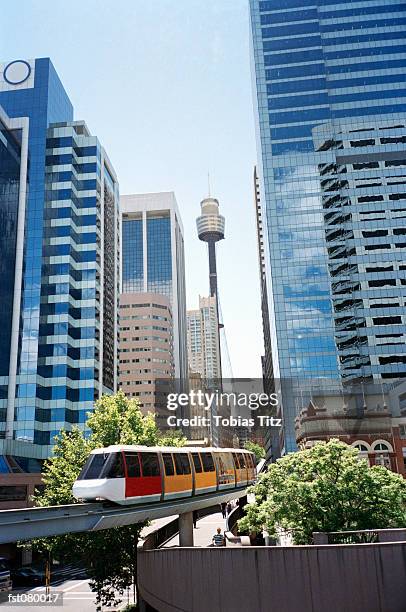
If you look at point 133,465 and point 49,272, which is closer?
point 133,465

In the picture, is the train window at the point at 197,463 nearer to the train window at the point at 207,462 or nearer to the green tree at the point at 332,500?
the train window at the point at 207,462

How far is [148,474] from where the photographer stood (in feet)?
79.7

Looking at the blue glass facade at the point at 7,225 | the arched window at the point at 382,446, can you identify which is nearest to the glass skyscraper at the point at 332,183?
the arched window at the point at 382,446

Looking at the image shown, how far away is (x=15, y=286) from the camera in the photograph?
8338 cm

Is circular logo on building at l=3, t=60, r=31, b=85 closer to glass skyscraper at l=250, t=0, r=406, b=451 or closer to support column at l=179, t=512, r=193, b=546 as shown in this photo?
glass skyscraper at l=250, t=0, r=406, b=451

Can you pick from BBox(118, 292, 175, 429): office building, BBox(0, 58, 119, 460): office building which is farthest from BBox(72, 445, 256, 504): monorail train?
BBox(118, 292, 175, 429): office building

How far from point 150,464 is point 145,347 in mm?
126328

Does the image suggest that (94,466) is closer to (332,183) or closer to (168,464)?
(168,464)

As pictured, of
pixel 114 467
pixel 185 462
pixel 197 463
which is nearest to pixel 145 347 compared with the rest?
pixel 197 463

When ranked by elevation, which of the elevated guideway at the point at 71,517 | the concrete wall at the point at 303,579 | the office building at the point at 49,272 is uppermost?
the office building at the point at 49,272

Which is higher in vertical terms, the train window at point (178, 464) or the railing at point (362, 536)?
the train window at point (178, 464)

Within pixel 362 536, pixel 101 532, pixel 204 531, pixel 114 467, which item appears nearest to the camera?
pixel 362 536

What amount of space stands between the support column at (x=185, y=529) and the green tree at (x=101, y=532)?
3.65m

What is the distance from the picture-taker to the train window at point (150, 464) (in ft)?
79.1
